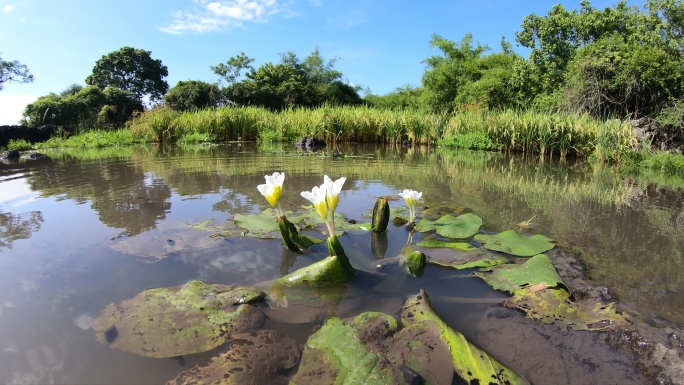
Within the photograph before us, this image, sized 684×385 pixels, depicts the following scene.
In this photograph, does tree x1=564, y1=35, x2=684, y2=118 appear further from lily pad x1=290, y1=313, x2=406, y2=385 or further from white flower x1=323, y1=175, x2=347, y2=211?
lily pad x1=290, y1=313, x2=406, y2=385

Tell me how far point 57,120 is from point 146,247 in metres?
23.8

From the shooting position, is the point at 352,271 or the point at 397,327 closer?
the point at 397,327

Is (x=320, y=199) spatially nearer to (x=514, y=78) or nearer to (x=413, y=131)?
(x=413, y=131)

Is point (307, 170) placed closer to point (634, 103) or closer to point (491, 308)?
point (491, 308)

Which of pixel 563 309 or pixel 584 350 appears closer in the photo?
pixel 584 350

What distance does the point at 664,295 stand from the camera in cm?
188

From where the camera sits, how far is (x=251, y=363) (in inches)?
51.1

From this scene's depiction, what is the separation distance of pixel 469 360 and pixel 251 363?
730mm

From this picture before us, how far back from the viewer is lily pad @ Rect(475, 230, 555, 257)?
2369 millimetres

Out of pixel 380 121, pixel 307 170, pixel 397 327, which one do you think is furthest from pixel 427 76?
pixel 397 327

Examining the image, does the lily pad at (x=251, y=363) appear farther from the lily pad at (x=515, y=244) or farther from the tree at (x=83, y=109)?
the tree at (x=83, y=109)

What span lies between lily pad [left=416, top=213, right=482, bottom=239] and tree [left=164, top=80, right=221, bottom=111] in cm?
2537

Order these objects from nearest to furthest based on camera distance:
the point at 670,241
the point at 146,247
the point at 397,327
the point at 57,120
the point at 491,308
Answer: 1. the point at 397,327
2. the point at 491,308
3. the point at 146,247
4. the point at 670,241
5. the point at 57,120

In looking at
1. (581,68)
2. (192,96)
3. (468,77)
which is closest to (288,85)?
(192,96)
